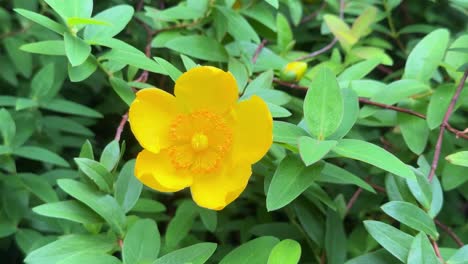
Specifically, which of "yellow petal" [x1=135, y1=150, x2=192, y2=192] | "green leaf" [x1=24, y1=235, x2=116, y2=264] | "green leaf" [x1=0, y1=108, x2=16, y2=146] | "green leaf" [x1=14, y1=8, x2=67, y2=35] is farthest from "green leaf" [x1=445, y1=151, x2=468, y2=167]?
"green leaf" [x1=0, y1=108, x2=16, y2=146]

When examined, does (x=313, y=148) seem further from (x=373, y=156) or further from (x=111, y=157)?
(x=111, y=157)

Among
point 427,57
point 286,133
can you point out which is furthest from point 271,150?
point 427,57

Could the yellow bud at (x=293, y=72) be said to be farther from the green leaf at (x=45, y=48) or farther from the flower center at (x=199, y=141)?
Answer: the green leaf at (x=45, y=48)

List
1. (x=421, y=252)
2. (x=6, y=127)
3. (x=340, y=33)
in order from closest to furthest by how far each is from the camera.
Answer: (x=421, y=252) < (x=6, y=127) < (x=340, y=33)

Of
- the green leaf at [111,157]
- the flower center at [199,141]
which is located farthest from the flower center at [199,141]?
the green leaf at [111,157]

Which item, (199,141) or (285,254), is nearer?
(285,254)

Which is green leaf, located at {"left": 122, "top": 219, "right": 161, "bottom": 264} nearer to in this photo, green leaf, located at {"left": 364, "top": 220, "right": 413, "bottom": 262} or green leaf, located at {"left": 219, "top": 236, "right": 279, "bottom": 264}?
green leaf, located at {"left": 219, "top": 236, "right": 279, "bottom": 264}

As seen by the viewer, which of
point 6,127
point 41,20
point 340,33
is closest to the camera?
point 41,20
